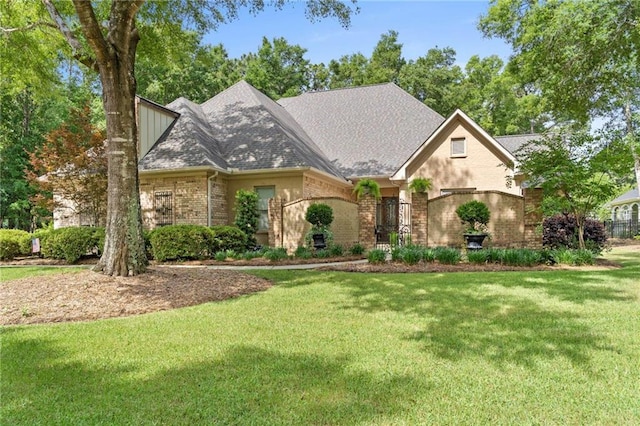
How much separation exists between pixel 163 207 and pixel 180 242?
4269 millimetres

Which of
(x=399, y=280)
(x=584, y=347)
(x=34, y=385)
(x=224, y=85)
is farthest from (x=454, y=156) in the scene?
(x=224, y=85)

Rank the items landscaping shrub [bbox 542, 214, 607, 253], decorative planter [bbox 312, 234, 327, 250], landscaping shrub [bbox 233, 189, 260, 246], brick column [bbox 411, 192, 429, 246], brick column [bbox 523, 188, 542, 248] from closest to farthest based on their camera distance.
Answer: brick column [bbox 523, 188, 542, 248] < landscaping shrub [bbox 542, 214, 607, 253] < brick column [bbox 411, 192, 429, 246] < decorative planter [bbox 312, 234, 327, 250] < landscaping shrub [bbox 233, 189, 260, 246]

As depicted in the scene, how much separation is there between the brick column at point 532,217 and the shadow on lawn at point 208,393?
9792mm

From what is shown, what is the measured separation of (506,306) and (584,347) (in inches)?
70.0

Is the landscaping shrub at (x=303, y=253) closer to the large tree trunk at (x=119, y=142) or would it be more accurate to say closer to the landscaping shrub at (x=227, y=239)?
the landscaping shrub at (x=227, y=239)

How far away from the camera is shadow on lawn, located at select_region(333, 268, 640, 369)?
396 cm

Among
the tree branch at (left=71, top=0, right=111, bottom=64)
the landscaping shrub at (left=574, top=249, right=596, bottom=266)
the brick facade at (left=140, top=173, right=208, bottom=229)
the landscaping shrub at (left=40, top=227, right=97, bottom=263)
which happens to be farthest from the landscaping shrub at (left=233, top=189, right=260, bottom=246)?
the landscaping shrub at (left=574, top=249, right=596, bottom=266)

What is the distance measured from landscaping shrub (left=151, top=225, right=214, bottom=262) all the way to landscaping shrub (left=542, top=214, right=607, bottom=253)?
1060 centimetres

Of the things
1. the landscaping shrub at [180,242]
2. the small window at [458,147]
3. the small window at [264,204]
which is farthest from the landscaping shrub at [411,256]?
the small window at [458,147]

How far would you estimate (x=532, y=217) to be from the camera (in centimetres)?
1153

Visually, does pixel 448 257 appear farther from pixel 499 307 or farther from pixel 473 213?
pixel 499 307

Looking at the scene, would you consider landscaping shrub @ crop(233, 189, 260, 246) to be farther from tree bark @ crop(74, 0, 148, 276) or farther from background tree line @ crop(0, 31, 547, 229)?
background tree line @ crop(0, 31, 547, 229)

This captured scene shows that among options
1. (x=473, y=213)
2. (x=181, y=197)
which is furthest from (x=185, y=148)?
(x=473, y=213)

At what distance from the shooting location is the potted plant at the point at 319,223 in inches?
522
